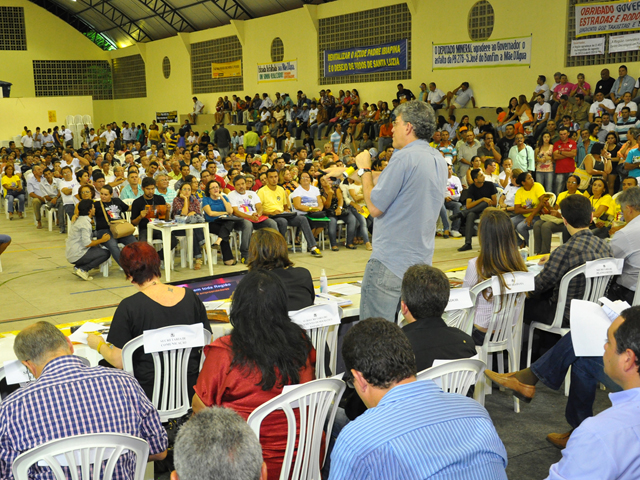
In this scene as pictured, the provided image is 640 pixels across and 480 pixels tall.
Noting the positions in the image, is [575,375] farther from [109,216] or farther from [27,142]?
[27,142]

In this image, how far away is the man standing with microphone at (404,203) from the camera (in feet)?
8.95

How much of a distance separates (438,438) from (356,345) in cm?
40

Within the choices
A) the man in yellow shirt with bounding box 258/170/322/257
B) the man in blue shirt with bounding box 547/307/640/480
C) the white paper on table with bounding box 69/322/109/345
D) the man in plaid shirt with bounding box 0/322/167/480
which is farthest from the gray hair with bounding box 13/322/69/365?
the man in yellow shirt with bounding box 258/170/322/257

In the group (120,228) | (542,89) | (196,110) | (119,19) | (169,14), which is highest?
(119,19)

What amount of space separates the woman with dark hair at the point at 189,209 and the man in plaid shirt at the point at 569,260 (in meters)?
4.31

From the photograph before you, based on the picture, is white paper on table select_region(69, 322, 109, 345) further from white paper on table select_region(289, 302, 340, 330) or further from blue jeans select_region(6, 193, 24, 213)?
blue jeans select_region(6, 193, 24, 213)

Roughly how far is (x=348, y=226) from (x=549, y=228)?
102 inches

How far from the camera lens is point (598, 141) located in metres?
10.4

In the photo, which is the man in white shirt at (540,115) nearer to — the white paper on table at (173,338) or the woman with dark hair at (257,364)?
the white paper on table at (173,338)

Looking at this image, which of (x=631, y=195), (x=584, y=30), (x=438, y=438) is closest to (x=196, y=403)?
(x=438, y=438)

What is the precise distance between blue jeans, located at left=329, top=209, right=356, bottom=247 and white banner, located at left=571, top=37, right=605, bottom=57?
6.71m

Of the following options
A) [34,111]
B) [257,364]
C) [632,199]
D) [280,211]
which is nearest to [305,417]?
[257,364]

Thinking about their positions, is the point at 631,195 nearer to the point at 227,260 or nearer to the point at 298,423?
the point at 298,423

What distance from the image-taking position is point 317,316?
2.95 m
